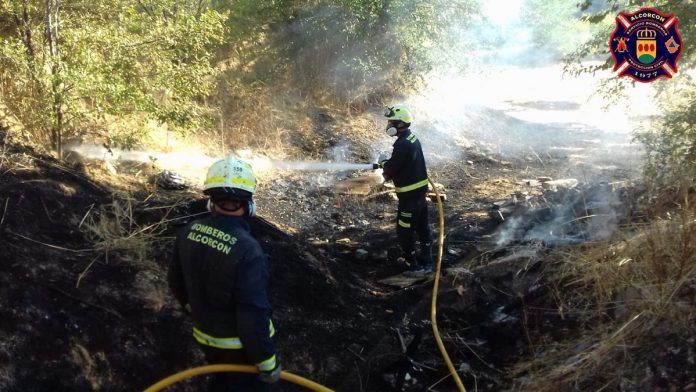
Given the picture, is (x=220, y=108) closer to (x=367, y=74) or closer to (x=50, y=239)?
(x=367, y=74)

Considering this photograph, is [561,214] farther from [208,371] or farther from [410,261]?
[208,371]

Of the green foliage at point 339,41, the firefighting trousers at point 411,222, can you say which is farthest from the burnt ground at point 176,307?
the green foliage at point 339,41

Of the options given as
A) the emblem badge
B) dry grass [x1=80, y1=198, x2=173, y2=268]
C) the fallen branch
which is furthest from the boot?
the emblem badge

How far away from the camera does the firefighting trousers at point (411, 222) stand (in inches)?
242

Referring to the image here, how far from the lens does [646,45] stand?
7352 mm

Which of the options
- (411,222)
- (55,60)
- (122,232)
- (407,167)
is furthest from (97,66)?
(411,222)

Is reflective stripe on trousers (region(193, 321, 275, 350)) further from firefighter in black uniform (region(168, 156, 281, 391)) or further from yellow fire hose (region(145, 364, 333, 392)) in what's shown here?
yellow fire hose (region(145, 364, 333, 392))

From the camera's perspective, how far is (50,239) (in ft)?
14.1

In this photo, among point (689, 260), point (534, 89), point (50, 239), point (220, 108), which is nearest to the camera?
point (689, 260)

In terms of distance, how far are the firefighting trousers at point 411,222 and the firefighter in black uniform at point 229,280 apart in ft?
11.4

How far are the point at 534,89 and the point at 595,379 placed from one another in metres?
19.7

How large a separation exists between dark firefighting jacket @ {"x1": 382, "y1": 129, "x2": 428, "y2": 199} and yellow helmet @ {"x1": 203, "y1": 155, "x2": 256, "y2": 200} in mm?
3336

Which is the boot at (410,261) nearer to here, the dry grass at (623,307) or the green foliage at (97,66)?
the dry grass at (623,307)

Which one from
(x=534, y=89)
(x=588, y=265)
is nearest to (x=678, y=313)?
(x=588, y=265)
